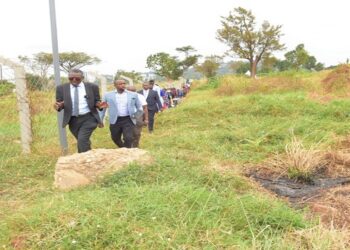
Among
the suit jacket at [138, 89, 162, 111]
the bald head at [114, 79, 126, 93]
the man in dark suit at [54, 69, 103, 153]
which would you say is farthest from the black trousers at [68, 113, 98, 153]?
the suit jacket at [138, 89, 162, 111]

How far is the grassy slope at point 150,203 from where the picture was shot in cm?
311

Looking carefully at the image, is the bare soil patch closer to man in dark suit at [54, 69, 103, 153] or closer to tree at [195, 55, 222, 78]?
man in dark suit at [54, 69, 103, 153]

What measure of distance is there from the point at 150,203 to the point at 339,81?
1569 centimetres

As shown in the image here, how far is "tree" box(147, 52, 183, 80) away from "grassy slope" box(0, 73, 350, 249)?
140ft

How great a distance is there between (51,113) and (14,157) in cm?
117

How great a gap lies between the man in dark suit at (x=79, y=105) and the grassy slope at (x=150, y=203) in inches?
26.0

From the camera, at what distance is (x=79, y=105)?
19.2 feet

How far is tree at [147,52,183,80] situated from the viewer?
50.1 meters

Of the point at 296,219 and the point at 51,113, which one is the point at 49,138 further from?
the point at 296,219

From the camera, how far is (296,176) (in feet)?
17.8

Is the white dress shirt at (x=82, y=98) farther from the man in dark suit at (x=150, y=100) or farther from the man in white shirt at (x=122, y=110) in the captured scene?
the man in dark suit at (x=150, y=100)

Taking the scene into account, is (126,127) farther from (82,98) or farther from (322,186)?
(322,186)

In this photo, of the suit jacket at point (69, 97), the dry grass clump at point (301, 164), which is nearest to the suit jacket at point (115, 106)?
the suit jacket at point (69, 97)

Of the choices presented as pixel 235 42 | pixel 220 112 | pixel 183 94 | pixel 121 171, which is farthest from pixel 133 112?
pixel 235 42
